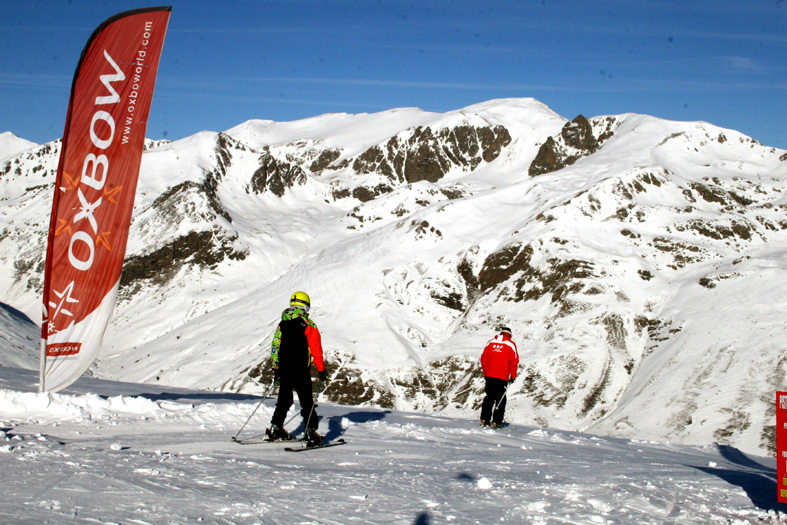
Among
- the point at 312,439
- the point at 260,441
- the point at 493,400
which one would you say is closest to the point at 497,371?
the point at 493,400

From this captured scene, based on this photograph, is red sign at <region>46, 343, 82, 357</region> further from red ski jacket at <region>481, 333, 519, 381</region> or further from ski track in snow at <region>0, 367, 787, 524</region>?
red ski jacket at <region>481, 333, 519, 381</region>

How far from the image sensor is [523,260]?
48844 mm

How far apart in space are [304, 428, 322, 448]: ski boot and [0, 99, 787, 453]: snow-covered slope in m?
23.0

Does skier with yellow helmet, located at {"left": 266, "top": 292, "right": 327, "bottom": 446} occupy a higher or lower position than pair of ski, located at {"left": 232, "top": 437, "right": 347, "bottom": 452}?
higher

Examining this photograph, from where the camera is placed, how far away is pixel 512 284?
4747cm

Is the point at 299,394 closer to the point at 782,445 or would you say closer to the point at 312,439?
the point at 312,439

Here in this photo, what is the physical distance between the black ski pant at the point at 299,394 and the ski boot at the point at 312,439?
9cm

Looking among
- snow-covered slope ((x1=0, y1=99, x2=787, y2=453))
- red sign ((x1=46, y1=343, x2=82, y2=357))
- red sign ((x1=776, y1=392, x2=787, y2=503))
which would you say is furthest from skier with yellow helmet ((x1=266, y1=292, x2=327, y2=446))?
snow-covered slope ((x1=0, y1=99, x2=787, y2=453))

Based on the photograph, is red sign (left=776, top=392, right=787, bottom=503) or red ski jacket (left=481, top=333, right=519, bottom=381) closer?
red sign (left=776, top=392, right=787, bottom=503)

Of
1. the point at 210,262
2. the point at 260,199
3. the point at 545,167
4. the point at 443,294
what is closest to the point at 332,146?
the point at 260,199

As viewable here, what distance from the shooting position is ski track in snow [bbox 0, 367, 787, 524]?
550 cm

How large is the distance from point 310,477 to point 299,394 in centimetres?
228

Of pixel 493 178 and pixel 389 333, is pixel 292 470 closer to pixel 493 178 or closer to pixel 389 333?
pixel 389 333

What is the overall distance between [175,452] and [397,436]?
4.29 meters
